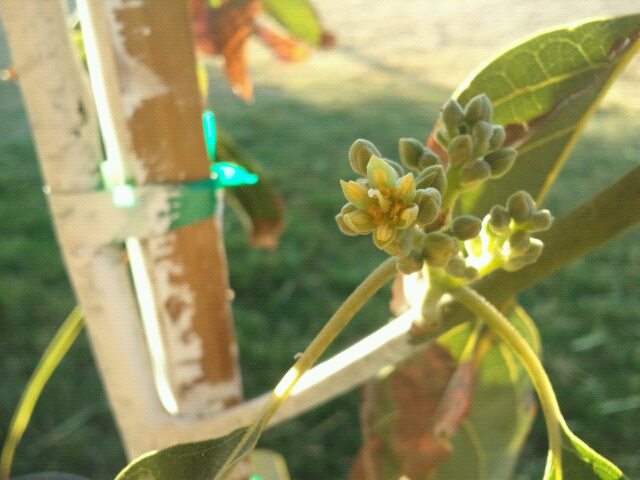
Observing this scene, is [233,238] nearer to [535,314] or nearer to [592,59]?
[535,314]

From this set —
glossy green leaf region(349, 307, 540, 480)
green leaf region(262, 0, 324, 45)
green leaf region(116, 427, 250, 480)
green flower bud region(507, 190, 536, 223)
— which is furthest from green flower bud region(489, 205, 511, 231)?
green leaf region(262, 0, 324, 45)

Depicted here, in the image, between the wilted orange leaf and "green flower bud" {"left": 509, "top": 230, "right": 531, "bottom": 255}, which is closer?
"green flower bud" {"left": 509, "top": 230, "right": 531, "bottom": 255}

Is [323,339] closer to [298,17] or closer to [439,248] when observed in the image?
[439,248]

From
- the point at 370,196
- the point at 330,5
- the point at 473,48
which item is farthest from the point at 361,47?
the point at 370,196

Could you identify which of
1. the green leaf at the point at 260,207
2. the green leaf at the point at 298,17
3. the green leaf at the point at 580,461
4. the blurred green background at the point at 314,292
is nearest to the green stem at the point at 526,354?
the green leaf at the point at 580,461

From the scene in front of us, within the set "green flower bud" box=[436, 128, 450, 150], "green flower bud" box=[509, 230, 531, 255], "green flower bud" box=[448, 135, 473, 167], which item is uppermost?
"green flower bud" box=[448, 135, 473, 167]

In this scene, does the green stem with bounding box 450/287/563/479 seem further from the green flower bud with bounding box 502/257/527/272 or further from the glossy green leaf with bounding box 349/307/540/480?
the glossy green leaf with bounding box 349/307/540/480

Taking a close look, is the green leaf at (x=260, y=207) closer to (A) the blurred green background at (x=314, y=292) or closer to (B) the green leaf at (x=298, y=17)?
(B) the green leaf at (x=298, y=17)
